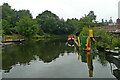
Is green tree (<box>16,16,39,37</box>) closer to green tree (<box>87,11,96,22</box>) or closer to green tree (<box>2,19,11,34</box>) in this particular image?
green tree (<box>2,19,11,34</box>)

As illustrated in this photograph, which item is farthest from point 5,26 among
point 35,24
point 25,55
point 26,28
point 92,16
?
point 92,16

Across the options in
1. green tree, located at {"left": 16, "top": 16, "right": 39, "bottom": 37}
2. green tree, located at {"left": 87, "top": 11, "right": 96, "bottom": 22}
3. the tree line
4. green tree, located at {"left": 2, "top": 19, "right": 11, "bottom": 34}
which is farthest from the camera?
green tree, located at {"left": 87, "top": 11, "right": 96, "bottom": 22}

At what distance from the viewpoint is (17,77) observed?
36.5ft

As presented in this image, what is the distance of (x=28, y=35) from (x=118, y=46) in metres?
50.9

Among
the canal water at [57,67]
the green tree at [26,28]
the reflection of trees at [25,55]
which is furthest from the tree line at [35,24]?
the canal water at [57,67]

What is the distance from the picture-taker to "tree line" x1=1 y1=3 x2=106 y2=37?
6306 cm

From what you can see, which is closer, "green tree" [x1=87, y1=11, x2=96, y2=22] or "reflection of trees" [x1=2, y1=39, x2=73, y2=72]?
"reflection of trees" [x1=2, y1=39, x2=73, y2=72]

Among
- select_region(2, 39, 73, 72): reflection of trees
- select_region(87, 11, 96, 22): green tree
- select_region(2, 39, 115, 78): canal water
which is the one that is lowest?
select_region(2, 39, 115, 78): canal water

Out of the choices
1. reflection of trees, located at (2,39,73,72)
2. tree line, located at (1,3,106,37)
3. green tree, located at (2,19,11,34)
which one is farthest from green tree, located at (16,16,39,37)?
reflection of trees, located at (2,39,73,72)

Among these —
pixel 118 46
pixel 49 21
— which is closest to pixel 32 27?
pixel 49 21

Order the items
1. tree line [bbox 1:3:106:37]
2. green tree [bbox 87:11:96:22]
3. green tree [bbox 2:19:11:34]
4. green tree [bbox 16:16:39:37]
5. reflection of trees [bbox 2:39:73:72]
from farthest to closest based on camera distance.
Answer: green tree [bbox 87:11:96:22], tree line [bbox 1:3:106:37], green tree [bbox 16:16:39:37], green tree [bbox 2:19:11:34], reflection of trees [bbox 2:39:73:72]

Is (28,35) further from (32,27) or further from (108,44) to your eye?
(108,44)

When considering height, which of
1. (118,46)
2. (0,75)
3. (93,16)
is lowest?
(0,75)

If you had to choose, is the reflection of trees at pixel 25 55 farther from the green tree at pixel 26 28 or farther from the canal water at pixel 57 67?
the green tree at pixel 26 28
